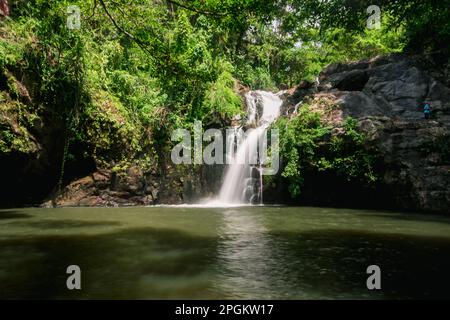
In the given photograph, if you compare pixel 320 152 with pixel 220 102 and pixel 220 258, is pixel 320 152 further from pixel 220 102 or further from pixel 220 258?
pixel 220 258

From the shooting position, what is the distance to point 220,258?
5.16 meters

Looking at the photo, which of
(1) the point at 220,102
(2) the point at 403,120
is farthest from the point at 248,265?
(1) the point at 220,102

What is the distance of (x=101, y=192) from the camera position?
1348 centimetres

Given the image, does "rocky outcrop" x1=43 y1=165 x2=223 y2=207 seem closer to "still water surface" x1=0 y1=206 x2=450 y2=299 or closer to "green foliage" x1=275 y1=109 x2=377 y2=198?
"green foliage" x1=275 y1=109 x2=377 y2=198

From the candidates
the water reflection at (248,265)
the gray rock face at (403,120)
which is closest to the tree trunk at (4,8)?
the water reflection at (248,265)

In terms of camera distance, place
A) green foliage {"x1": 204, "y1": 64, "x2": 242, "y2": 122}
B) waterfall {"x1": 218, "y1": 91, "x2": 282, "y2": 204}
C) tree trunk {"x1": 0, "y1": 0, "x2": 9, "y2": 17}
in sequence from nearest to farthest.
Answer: tree trunk {"x1": 0, "y1": 0, "x2": 9, "y2": 17} → waterfall {"x1": 218, "y1": 91, "x2": 282, "y2": 204} → green foliage {"x1": 204, "y1": 64, "x2": 242, "y2": 122}

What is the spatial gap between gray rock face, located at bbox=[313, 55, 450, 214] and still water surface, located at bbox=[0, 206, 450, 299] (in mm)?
4044

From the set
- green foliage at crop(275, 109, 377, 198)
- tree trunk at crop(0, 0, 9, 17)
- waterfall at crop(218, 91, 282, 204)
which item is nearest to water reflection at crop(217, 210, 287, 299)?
green foliage at crop(275, 109, 377, 198)

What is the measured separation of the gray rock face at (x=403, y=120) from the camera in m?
12.4

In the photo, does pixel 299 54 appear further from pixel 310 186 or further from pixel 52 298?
pixel 52 298

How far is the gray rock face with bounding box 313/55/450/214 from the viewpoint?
1242 centimetres

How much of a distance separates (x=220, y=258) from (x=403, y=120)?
11.1 metres
